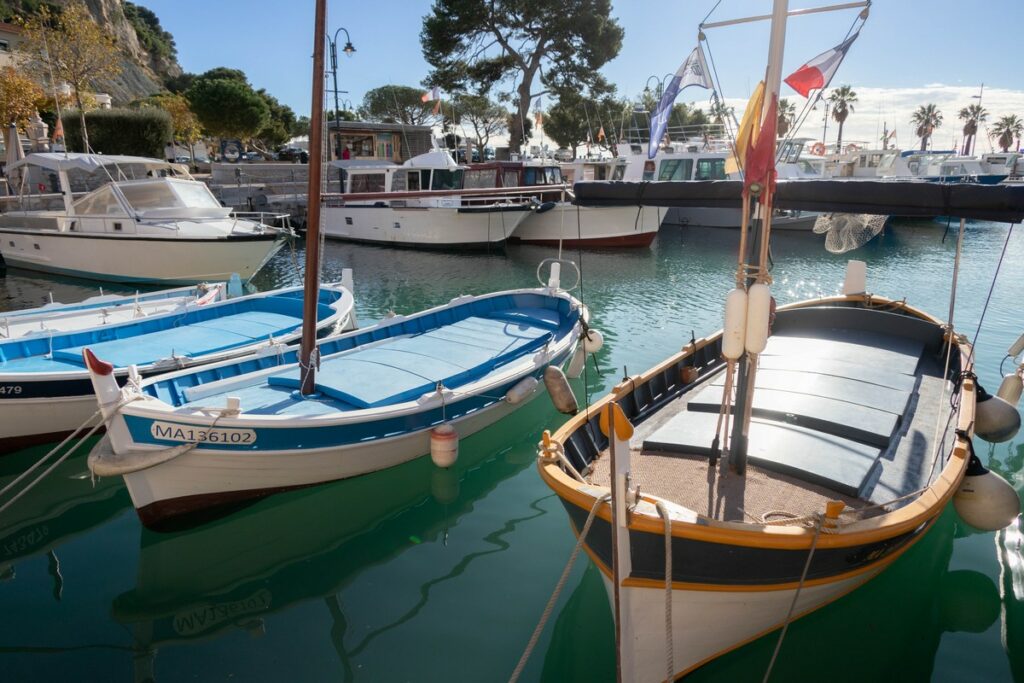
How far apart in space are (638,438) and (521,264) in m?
17.2

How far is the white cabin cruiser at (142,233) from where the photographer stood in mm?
16938

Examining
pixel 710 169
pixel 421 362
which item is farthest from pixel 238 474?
pixel 710 169

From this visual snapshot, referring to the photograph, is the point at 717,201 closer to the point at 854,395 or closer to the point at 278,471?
the point at 854,395

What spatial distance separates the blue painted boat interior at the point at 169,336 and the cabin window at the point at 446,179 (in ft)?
50.5

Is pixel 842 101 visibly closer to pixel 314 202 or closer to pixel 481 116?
pixel 481 116

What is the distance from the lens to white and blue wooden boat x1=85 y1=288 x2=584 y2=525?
5859mm

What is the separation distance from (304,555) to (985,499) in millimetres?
6037

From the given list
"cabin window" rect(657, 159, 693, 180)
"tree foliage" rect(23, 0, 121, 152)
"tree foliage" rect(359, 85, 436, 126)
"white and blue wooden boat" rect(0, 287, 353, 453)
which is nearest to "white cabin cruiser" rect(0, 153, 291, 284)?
"white and blue wooden boat" rect(0, 287, 353, 453)

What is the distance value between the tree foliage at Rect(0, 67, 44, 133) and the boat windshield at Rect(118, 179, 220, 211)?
12638 mm

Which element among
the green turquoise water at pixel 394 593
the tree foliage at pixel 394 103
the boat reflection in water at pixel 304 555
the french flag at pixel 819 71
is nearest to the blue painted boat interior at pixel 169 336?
the green turquoise water at pixel 394 593

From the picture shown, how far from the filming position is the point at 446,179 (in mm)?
25688

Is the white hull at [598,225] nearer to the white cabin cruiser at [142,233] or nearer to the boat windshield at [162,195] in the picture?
the white cabin cruiser at [142,233]

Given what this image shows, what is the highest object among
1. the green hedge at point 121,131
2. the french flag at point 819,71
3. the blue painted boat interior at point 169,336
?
the green hedge at point 121,131

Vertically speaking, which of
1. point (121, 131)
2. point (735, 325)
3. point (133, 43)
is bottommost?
point (735, 325)
